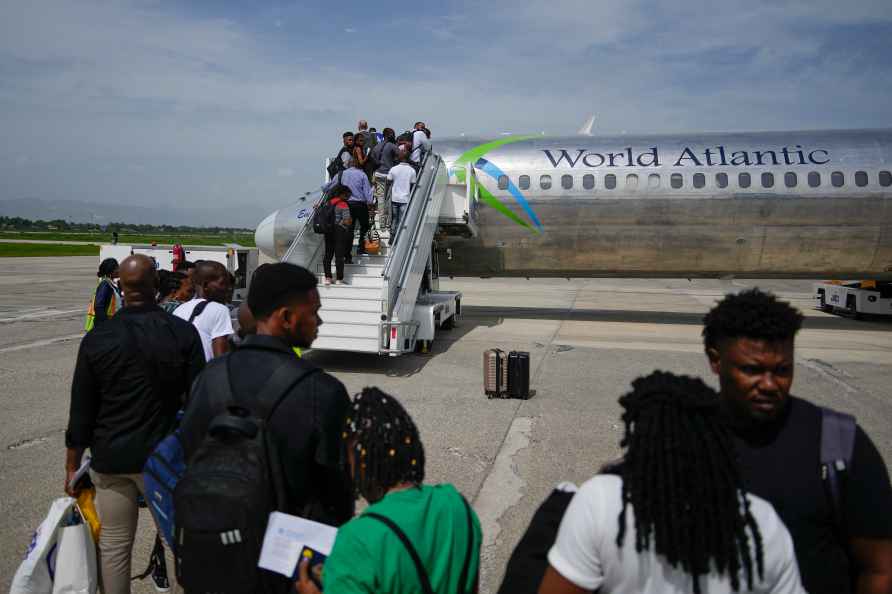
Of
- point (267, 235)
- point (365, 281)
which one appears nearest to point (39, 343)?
point (267, 235)

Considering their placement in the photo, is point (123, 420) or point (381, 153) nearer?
point (123, 420)

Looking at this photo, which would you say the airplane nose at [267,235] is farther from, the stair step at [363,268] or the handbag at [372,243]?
the stair step at [363,268]

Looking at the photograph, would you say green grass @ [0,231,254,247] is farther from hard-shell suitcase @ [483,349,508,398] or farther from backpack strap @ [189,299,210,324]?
backpack strap @ [189,299,210,324]

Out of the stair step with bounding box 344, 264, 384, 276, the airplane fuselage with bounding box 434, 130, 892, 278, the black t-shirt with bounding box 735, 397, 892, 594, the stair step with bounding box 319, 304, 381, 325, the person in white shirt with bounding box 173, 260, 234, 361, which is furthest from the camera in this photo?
the airplane fuselage with bounding box 434, 130, 892, 278

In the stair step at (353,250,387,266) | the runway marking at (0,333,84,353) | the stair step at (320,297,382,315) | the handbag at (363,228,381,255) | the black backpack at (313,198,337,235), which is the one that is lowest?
the runway marking at (0,333,84,353)

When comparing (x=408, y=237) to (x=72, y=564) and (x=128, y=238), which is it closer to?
(x=72, y=564)

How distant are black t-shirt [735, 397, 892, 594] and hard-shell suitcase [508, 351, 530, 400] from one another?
231 inches

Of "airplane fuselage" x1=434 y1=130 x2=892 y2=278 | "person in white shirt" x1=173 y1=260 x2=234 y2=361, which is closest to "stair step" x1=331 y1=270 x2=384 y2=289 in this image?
"airplane fuselage" x1=434 y1=130 x2=892 y2=278

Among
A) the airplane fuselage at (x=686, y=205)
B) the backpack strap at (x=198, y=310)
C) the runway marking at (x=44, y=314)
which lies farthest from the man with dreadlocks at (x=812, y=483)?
the runway marking at (x=44, y=314)

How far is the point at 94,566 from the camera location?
3025mm

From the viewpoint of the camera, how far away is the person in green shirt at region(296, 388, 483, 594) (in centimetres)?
177

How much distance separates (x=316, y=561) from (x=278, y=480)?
0.30 m

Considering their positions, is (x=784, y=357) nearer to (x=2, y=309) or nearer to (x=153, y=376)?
(x=153, y=376)

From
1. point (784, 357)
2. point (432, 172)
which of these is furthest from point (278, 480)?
point (432, 172)
